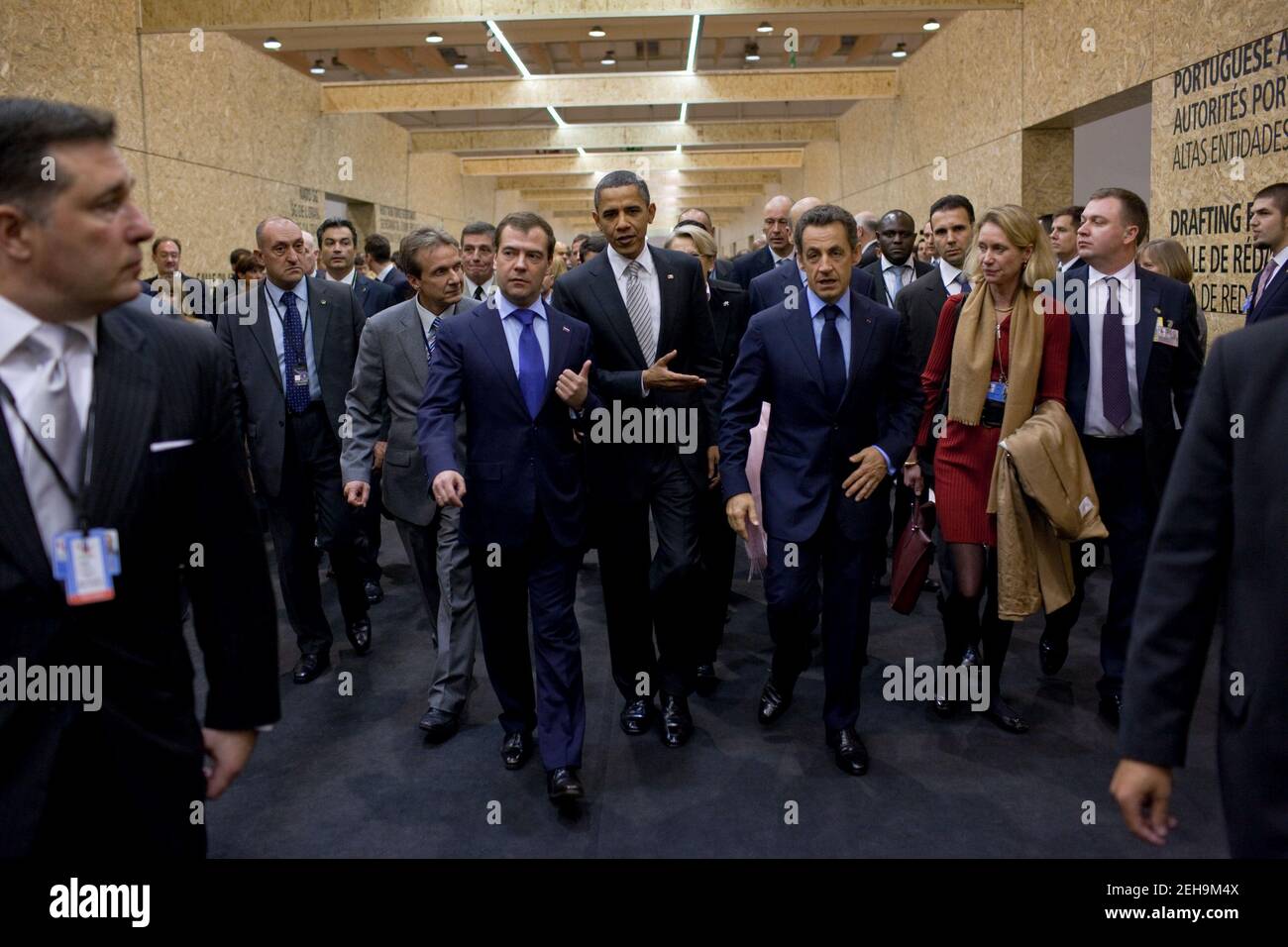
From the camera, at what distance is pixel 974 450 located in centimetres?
399

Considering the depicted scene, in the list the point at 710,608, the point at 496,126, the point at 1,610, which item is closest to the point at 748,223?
the point at 496,126

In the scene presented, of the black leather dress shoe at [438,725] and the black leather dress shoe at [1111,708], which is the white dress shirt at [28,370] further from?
the black leather dress shoe at [1111,708]

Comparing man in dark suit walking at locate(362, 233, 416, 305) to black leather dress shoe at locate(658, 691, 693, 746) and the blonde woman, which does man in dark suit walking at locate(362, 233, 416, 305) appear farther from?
the blonde woman

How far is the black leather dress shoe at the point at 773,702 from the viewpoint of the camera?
4109 millimetres

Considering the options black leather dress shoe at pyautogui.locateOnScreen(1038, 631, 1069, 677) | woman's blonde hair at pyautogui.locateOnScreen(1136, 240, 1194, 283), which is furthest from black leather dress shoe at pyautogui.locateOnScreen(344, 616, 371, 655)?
woman's blonde hair at pyautogui.locateOnScreen(1136, 240, 1194, 283)

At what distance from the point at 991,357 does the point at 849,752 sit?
4.95 feet

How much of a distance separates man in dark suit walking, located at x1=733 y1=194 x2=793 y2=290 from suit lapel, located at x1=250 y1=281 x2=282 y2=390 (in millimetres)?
2779

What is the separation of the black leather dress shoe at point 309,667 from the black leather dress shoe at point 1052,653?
3160 mm

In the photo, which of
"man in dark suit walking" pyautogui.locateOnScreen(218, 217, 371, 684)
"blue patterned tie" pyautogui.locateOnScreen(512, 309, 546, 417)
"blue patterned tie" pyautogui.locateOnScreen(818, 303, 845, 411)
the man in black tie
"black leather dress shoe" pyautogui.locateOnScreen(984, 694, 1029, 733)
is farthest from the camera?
the man in black tie

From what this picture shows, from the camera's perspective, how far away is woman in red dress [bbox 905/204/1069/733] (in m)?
3.86

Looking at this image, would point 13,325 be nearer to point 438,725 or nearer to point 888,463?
point 888,463

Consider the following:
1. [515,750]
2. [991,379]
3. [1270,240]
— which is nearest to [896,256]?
→ [1270,240]

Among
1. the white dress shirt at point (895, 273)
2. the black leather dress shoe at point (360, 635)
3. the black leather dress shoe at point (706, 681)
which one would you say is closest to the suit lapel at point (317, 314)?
the black leather dress shoe at point (360, 635)

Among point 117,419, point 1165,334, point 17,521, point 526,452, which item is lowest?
point 526,452
